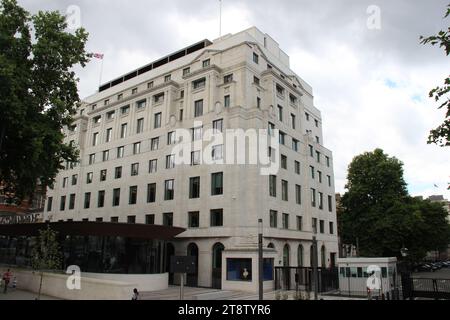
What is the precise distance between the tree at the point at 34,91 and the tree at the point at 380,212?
44561 mm

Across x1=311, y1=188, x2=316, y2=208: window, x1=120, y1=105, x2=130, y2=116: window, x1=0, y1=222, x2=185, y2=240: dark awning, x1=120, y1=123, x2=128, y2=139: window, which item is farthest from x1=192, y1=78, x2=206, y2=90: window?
x1=311, y1=188, x2=316, y2=208: window

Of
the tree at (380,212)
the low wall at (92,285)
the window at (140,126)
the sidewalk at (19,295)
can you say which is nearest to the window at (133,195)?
the window at (140,126)

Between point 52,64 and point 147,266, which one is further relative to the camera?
point 147,266

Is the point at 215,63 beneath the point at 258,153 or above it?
above

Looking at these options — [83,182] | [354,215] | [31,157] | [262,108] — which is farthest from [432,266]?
[31,157]

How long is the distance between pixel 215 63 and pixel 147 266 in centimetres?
2549

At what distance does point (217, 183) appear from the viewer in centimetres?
3972

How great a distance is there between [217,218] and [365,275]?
50.4 feet

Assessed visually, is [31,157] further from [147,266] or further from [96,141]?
[96,141]

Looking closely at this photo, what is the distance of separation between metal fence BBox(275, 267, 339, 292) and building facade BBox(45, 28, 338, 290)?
63.8 inches

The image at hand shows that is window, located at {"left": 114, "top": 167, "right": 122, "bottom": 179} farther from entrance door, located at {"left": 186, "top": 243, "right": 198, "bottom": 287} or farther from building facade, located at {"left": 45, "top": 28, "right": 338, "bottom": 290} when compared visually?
entrance door, located at {"left": 186, "top": 243, "right": 198, "bottom": 287}

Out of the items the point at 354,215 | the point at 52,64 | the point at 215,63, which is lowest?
the point at 354,215

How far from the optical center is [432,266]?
81.3m

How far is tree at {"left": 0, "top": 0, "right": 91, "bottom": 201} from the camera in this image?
25625mm
